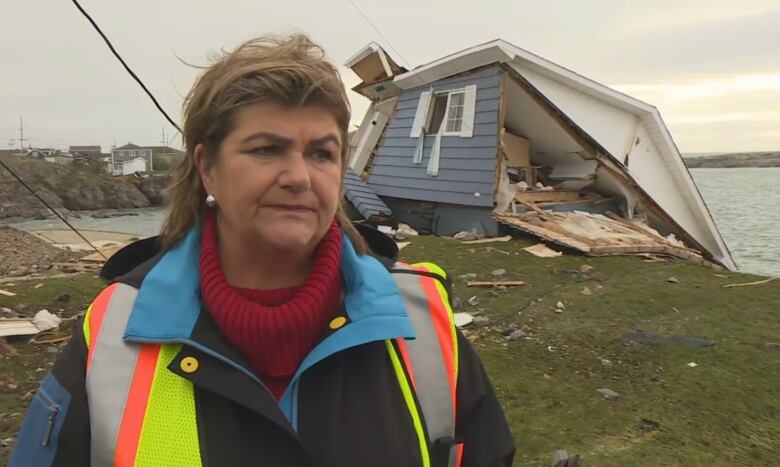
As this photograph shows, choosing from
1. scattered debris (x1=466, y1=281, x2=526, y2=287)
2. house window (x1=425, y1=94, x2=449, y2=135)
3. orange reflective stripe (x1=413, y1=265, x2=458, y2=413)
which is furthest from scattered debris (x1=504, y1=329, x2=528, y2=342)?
house window (x1=425, y1=94, x2=449, y2=135)

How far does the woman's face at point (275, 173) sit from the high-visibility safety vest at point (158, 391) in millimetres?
349

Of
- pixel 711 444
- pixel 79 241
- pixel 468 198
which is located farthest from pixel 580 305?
pixel 79 241

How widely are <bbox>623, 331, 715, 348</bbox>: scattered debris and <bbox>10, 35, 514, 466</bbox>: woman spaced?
442 centimetres

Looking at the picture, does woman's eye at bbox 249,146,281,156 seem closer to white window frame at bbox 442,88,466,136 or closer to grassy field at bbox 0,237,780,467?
grassy field at bbox 0,237,780,467

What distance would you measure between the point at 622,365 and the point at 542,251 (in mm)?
4978

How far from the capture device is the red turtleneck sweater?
148 centimetres

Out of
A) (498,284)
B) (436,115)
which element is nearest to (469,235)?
(436,115)

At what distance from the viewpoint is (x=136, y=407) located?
4.44 feet

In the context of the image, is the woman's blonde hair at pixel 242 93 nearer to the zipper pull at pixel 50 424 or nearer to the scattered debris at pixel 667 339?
the zipper pull at pixel 50 424

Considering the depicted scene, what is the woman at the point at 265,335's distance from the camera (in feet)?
4.48

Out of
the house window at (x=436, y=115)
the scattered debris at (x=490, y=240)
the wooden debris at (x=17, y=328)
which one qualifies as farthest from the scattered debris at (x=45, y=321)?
the house window at (x=436, y=115)

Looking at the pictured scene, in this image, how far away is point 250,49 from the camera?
161cm

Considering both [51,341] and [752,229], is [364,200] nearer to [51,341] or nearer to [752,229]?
[51,341]

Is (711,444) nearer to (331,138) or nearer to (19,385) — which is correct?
(331,138)
